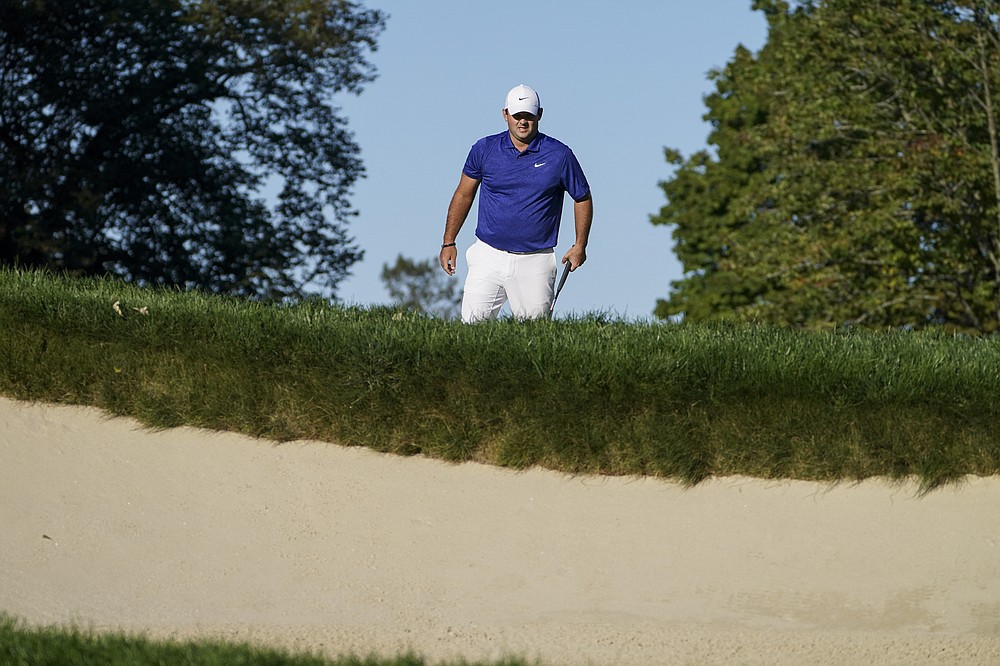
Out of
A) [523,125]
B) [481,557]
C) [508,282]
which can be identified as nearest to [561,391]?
[481,557]

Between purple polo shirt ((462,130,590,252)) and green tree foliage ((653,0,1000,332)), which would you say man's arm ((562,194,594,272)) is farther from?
green tree foliage ((653,0,1000,332))

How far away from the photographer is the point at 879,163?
982 inches

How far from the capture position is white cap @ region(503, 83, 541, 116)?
30.5ft

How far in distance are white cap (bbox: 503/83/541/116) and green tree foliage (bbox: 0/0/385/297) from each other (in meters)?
20.6

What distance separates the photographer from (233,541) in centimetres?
738

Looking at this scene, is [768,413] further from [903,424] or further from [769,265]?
[769,265]

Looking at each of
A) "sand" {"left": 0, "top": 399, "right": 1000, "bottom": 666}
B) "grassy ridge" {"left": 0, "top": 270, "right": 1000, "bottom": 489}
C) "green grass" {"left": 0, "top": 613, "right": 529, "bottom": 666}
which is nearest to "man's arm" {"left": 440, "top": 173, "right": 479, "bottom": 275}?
"grassy ridge" {"left": 0, "top": 270, "right": 1000, "bottom": 489}

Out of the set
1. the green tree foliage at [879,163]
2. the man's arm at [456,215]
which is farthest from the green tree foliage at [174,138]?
the man's arm at [456,215]

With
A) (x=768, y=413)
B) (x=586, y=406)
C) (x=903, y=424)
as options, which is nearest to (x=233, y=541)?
(x=586, y=406)

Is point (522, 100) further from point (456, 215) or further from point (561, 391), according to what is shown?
point (561, 391)

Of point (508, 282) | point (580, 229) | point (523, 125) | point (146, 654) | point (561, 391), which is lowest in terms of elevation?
point (146, 654)

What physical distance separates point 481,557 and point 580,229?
332 cm

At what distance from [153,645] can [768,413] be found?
12.7 ft

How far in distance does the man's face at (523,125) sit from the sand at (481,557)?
2.65 m
